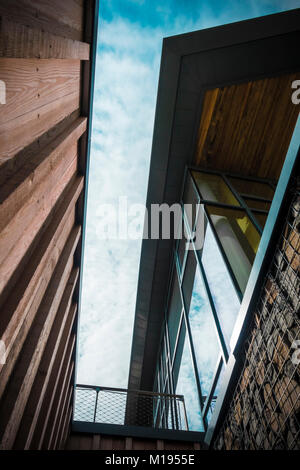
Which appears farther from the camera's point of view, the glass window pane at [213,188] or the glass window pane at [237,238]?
the glass window pane at [213,188]

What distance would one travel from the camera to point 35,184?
1.75 meters

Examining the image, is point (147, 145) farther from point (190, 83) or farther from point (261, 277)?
point (261, 277)

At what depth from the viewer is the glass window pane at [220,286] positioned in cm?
328

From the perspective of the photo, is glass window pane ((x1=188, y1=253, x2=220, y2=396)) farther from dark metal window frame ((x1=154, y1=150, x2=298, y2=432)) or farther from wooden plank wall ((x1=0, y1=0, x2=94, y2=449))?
wooden plank wall ((x1=0, y1=0, x2=94, y2=449))

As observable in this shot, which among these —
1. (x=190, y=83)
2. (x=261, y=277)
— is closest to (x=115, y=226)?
(x=190, y=83)

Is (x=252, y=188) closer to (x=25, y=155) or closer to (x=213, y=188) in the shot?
(x=213, y=188)

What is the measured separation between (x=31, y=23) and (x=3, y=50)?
0.48 meters

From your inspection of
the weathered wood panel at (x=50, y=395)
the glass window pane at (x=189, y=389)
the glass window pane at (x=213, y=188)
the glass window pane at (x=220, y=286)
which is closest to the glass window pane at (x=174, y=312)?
the glass window pane at (x=189, y=389)

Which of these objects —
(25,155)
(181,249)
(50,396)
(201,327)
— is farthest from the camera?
(181,249)

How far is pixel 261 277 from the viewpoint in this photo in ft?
8.46

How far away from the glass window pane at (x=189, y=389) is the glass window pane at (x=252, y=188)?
4126 mm

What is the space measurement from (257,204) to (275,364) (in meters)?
4.10

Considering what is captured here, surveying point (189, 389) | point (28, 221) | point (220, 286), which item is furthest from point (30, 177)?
point (189, 389)

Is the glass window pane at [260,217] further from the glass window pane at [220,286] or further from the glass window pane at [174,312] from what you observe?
the glass window pane at [174,312]
